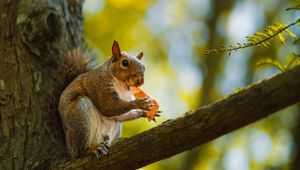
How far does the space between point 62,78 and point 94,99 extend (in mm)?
297

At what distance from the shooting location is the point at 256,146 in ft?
25.1

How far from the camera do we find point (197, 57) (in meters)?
8.84

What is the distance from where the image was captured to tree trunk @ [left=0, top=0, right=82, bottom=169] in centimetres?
354

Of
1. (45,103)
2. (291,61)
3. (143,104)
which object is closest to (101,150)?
(143,104)

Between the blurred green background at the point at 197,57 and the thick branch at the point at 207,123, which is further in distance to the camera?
the blurred green background at the point at 197,57

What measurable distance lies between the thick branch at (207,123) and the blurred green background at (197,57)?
303 centimetres

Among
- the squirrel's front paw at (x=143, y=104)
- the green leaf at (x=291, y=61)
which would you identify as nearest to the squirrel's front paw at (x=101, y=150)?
the squirrel's front paw at (x=143, y=104)

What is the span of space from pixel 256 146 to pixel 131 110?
4137 mm

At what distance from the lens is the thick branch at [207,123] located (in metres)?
2.36

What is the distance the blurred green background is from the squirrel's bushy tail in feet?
7.31

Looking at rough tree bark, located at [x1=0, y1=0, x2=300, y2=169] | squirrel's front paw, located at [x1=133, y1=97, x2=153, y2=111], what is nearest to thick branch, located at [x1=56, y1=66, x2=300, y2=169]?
rough tree bark, located at [x1=0, y1=0, x2=300, y2=169]

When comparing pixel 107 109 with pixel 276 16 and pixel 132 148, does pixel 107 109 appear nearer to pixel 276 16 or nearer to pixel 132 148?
pixel 132 148

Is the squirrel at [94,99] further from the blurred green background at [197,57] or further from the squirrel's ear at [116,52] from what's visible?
the blurred green background at [197,57]

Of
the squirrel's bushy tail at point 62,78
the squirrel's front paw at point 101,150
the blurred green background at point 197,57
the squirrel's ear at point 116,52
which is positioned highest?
the blurred green background at point 197,57
